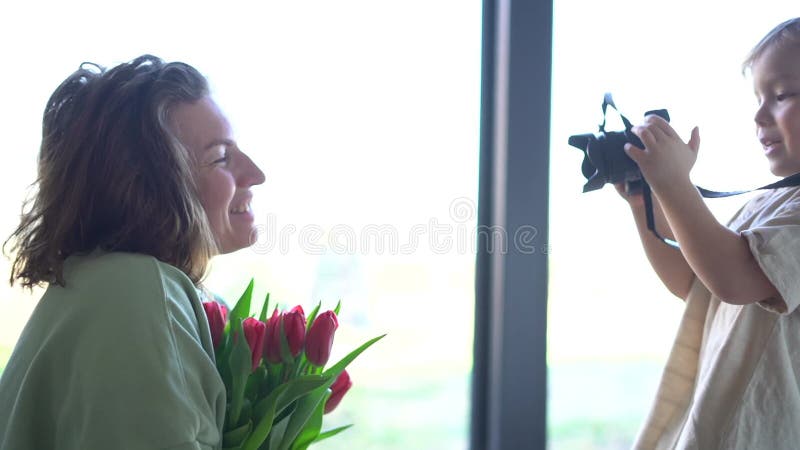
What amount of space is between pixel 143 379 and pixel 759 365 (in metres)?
0.67

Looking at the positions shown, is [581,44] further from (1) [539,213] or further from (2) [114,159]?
(2) [114,159]

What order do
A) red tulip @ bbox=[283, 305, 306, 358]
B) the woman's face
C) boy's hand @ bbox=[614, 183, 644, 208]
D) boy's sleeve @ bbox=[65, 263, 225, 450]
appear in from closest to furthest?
boy's sleeve @ bbox=[65, 263, 225, 450] → red tulip @ bbox=[283, 305, 306, 358] → the woman's face → boy's hand @ bbox=[614, 183, 644, 208]

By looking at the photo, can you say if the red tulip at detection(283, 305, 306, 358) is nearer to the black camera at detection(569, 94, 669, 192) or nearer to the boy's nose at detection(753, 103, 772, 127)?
the black camera at detection(569, 94, 669, 192)

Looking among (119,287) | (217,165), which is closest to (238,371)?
(119,287)

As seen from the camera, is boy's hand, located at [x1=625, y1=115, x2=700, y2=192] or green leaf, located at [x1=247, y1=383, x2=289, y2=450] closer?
green leaf, located at [x1=247, y1=383, x2=289, y2=450]

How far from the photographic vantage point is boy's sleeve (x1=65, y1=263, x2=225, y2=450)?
2.15 ft

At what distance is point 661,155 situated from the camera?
879 mm

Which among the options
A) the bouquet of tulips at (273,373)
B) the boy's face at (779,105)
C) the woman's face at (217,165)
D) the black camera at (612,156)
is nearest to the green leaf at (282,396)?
the bouquet of tulips at (273,373)

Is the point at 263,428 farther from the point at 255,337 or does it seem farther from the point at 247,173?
the point at 247,173

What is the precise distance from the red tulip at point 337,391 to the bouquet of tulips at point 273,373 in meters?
0.05

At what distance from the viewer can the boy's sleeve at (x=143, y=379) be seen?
656 millimetres

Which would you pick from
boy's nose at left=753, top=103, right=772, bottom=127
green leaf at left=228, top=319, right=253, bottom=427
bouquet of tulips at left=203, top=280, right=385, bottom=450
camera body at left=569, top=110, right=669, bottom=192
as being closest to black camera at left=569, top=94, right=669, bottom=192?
camera body at left=569, top=110, right=669, bottom=192

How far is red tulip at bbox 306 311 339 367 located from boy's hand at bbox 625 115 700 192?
0.41 meters

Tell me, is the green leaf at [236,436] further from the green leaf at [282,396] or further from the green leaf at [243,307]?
the green leaf at [243,307]
